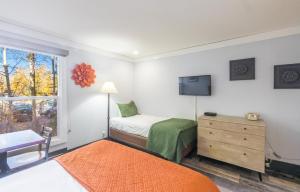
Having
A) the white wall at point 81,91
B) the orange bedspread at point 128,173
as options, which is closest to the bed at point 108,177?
the orange bedspread at point 128,173

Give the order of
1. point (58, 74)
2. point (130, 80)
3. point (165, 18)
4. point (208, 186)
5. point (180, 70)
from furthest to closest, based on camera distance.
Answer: point (130, 80) < point (180, 70) < point (58, 74) < point (165, 18) < point (208, 186)

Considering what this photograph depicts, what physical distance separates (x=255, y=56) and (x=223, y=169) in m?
2.05

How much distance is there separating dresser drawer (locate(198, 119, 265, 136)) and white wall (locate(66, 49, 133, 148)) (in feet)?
7.70

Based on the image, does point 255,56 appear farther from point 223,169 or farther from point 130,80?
point 130,80

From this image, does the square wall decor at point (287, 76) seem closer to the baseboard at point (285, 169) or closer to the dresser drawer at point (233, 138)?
the dresser drawer at point (233, 138)

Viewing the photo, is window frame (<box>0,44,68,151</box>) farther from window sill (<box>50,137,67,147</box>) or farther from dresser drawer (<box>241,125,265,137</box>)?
dresser drawer (<box>241,125,265,137</box>)

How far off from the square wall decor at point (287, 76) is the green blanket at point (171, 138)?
159 centimetres

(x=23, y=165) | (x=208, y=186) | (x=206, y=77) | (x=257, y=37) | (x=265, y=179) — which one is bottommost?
(x=265, y=179)

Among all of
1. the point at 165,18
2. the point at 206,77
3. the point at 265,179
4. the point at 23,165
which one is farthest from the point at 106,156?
the point at 206,77

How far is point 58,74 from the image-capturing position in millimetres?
3230

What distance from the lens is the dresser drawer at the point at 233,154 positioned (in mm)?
2357

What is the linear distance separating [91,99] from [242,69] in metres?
3.20

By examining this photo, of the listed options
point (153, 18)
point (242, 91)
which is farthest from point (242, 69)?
point (153, 18)

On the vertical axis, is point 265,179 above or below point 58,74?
below
